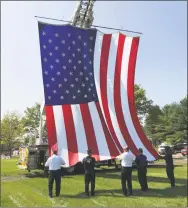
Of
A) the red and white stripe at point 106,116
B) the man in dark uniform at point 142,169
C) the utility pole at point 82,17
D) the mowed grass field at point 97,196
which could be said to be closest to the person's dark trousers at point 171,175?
the mowed grass field at point 97,196

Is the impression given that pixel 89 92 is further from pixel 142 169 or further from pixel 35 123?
pixel 35 123

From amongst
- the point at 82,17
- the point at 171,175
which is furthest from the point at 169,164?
the point at 82,17

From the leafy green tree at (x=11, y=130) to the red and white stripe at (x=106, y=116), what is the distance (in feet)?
168

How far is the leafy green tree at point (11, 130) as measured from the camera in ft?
212

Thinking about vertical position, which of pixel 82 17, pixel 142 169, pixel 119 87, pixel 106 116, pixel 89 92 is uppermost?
pixel 82 17

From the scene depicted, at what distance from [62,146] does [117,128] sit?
292cm

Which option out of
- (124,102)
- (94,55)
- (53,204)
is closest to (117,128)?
(124,102)

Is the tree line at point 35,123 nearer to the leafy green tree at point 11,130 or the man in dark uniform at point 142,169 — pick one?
the leafy green tree at point 11,130

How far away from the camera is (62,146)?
42.7ft

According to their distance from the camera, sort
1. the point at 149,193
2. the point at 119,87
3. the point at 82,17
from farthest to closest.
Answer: the point at 82,17
the point at 119,87
the point at 149,193

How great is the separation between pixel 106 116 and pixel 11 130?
53025 millimetres

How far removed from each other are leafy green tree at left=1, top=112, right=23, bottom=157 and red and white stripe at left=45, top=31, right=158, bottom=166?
5106cm

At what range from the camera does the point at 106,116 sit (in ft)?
49.0

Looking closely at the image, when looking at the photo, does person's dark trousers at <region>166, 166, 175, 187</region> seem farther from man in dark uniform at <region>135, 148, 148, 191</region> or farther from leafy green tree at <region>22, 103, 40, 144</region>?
leafy green tree at <region>22, 103, 40, 144</region>
